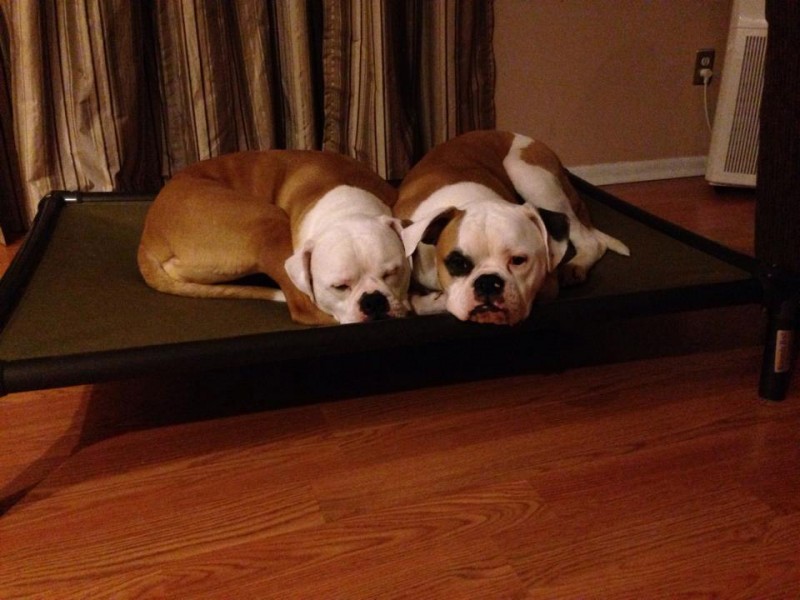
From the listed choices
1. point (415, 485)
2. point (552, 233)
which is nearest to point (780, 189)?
point (552, 233)

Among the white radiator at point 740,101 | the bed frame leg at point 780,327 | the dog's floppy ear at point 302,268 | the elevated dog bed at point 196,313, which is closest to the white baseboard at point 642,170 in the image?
the white radiator at point 740,101

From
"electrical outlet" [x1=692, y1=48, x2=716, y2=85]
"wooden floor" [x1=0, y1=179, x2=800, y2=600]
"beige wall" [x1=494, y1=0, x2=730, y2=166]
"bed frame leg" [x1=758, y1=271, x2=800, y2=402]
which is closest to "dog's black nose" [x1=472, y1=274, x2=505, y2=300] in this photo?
"wooden floor" [x1=0, y1=179, x2=800, y2=600]

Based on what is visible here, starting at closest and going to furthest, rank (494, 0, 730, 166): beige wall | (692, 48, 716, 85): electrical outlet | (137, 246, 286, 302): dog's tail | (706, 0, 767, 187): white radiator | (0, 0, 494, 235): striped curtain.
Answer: (137, 246, 286, 302): dog's tail < (0, 0, 494, 235): striped curtain < (706, 0, 767, 187): white radiator < (494, 0, 730, 166): beige wall < (692, 48, 716, 85): electrical outlet

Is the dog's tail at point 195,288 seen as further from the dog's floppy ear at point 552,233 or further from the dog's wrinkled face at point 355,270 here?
the dog's floppy ear at point 552,233

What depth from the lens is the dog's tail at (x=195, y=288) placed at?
1.77 m

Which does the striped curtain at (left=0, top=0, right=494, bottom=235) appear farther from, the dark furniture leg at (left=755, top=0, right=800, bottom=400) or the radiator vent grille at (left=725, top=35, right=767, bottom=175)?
the dark furniture leg at (left=755, top=0, right=800, bottom=400)

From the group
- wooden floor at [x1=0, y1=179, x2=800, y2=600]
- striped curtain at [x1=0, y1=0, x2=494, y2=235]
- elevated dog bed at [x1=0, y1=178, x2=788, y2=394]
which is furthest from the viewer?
striped curtain at [x1=0, y1=0, x2=494, y2=235]

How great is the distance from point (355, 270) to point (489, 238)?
285 mm

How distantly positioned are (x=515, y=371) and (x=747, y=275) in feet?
1.90

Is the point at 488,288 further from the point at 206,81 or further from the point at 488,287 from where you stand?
the point at 206,81

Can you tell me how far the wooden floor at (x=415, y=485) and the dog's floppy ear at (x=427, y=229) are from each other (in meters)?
0.38

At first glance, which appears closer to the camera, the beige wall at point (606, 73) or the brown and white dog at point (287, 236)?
the brown and white dog at point (287, 236)

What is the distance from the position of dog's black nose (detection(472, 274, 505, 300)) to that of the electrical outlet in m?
2.69

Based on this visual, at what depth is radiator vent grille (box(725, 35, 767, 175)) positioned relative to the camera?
3129mm
